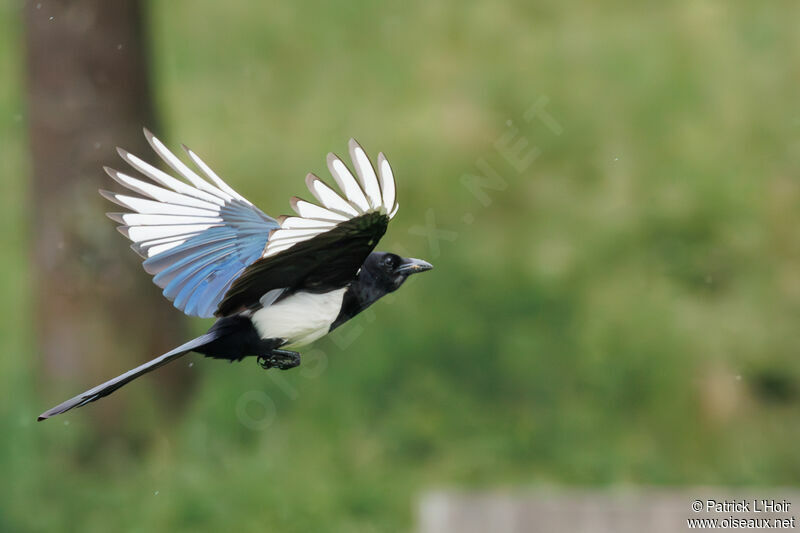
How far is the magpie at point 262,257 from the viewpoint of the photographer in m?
1.50

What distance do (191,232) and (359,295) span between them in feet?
1.20

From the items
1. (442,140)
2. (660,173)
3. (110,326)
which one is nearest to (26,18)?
(110,326)

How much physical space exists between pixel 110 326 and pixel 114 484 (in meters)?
0.61

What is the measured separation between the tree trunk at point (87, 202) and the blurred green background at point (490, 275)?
239mm

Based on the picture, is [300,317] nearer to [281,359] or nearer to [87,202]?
[281,359]

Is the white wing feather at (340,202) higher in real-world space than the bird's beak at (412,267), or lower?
higher

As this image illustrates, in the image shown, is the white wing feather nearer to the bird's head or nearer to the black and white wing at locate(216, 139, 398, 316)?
the black and white wing at locate(216, 139, 398, 316)

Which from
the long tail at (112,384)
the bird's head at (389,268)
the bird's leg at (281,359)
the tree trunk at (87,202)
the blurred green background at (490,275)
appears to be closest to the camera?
the long tail at (112,384)

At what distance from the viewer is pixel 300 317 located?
5.30ft

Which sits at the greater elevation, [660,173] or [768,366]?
[660,173]

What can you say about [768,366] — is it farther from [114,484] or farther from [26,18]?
[26,18]

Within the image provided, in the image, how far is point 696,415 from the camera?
201 inches

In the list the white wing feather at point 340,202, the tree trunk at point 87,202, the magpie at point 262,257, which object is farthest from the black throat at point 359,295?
the tree trunk at point 87,202

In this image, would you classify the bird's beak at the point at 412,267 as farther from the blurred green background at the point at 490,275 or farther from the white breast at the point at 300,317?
the blurred green background at the point at 490,275
